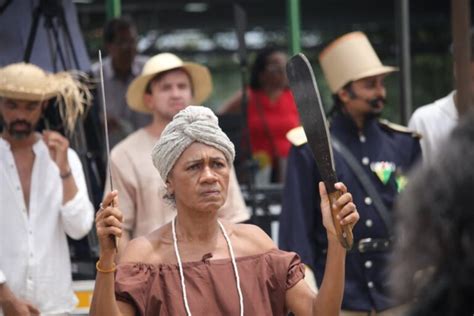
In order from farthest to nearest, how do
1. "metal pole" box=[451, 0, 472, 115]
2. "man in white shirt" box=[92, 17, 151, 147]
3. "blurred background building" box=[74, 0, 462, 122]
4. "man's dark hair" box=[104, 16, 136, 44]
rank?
"blurred background building" box=[74, 0, 462, 122], "man in white shirt" box=[92, 17, 151, 147], "man's dark hair" box=[104, 16, 136, 44], "metal pole" box=[451, 0, 472, 115]

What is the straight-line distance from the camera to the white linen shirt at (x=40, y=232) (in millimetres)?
5586

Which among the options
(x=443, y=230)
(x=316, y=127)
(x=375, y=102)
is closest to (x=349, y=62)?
(x=375, y=102)

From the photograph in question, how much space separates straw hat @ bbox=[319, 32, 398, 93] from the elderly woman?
2.10m

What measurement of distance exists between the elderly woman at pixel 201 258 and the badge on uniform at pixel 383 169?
187cm

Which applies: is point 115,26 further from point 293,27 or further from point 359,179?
point 359,179

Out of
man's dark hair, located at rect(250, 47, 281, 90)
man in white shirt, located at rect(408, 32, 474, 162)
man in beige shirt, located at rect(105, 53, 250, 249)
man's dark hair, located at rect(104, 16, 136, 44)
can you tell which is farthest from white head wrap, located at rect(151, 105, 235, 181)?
man's dark hair, located at rect(250, 47, 281, 90)

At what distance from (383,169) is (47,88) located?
65.4 inches

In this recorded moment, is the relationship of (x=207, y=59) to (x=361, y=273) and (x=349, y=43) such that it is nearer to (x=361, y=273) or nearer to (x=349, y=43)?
(x=349, y=43)

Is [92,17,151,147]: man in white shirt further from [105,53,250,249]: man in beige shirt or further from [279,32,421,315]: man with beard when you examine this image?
[279,32,421,315]: man with beard

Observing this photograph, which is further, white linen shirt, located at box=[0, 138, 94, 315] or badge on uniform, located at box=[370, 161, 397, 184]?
badge on uniform, located at box=[370, 161, 397, 184]

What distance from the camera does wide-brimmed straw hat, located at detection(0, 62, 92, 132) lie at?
5.88 metres

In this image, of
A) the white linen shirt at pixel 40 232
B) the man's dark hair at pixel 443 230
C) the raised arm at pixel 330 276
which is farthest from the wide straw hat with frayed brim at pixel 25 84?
the man's dark hair at pixel 443 230

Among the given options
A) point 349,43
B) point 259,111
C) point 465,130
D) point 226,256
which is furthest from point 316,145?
point 259,111

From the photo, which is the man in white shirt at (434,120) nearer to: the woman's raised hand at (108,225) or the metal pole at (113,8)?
the metal pole at (113,8)
